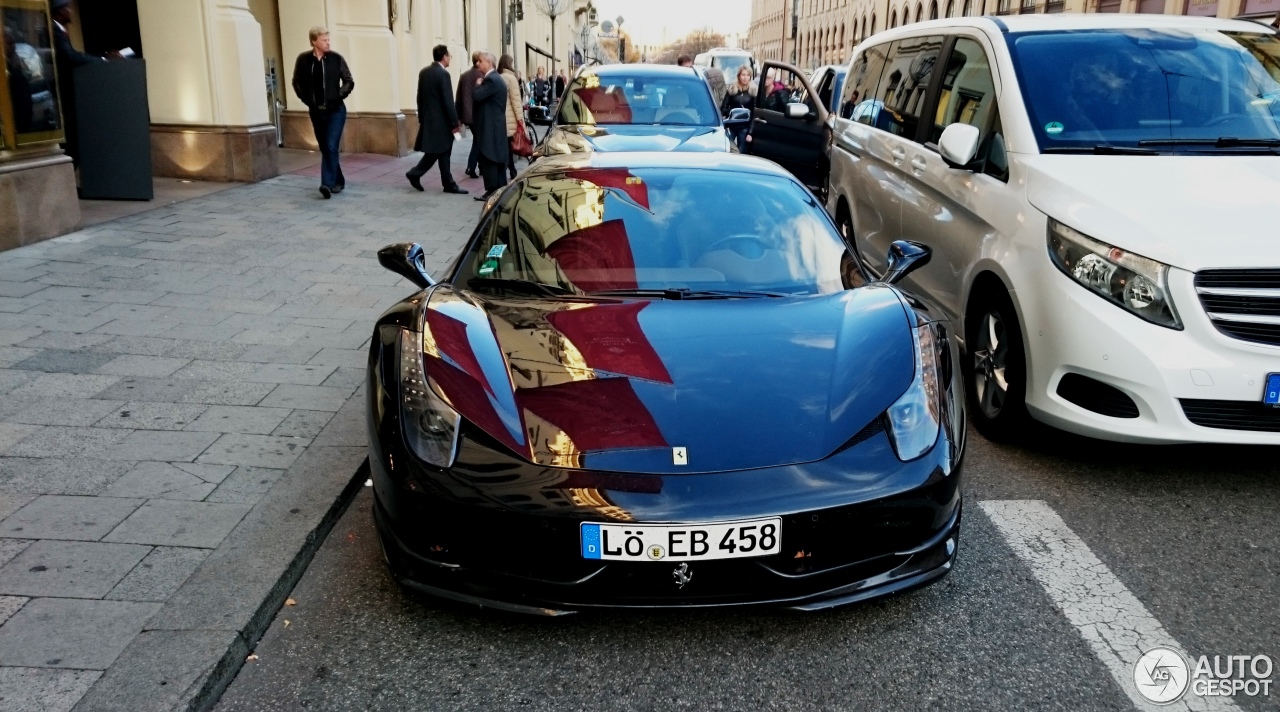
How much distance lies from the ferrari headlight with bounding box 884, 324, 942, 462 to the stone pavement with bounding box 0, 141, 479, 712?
74.2 inches

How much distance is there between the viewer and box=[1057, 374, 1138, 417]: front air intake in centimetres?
400

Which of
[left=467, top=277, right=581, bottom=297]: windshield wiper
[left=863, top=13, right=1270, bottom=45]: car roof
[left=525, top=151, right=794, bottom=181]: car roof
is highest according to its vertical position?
[left=863, top=13, right=1270, bottom=45]: car roof

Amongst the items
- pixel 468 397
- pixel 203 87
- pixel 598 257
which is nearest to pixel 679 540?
pixel 468 397

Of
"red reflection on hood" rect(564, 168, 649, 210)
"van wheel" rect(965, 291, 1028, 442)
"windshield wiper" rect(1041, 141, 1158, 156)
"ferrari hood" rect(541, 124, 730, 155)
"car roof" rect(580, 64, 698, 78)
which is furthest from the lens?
"car roof" rect(580, 64, 698, 78)

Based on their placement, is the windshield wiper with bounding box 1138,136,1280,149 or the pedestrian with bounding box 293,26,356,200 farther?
the pedestrian with bounding box 293,26,356,200

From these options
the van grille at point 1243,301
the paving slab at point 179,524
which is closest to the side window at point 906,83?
the van grille at point 1243,301

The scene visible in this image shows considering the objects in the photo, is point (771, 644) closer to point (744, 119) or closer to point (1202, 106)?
point (1202, 106)

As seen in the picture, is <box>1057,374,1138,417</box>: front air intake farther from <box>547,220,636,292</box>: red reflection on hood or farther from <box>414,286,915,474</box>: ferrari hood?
<box>547,220,636,292</box>: red reflection on hood

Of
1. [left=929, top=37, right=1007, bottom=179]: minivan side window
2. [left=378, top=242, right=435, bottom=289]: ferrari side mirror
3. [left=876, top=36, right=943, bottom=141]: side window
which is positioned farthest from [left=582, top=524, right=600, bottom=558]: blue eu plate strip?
[left=876, top=36, right=943, bottom=141]: side window

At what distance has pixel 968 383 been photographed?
5.06 metres

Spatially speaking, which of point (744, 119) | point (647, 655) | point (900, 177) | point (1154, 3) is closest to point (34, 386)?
point (647, 655)

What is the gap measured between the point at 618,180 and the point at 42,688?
2.68 meters

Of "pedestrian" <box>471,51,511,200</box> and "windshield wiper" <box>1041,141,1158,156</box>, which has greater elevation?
"windshield wiper" <box>1041,141,1158,156</box>

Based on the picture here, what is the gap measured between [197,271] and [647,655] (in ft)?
19.2
